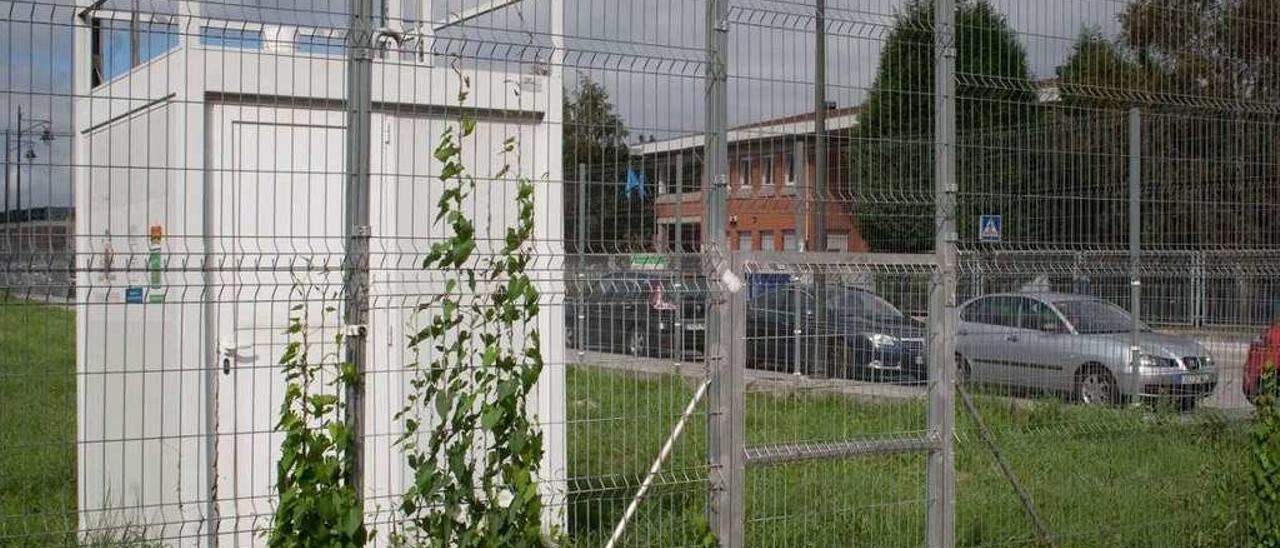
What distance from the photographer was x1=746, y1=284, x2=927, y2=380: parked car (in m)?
6.39

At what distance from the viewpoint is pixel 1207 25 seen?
334 inches

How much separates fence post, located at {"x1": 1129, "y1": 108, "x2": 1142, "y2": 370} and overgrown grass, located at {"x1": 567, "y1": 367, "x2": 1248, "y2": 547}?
0.42 metres

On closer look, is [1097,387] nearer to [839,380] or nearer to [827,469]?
[827,469]

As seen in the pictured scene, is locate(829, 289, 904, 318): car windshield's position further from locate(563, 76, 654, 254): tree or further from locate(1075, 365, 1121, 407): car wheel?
locate(1075, 365, 1121, 407): car wheel

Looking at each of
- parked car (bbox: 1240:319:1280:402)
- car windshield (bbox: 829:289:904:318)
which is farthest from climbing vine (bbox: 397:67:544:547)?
parked car (bbox: 1240:319:1280:402)

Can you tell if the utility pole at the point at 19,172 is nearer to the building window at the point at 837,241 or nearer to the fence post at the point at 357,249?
the fence post at the point at 357,249

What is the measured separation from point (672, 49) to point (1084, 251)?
2797 millimetres

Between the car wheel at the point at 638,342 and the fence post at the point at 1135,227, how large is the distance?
3168 millimetres

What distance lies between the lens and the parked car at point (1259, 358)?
334 inches

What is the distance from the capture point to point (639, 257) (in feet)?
19.7

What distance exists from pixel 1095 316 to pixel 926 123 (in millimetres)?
1520

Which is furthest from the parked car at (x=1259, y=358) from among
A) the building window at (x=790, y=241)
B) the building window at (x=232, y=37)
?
the building window at (x=232, y=37)

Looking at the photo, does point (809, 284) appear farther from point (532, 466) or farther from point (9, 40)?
point (9, 40)

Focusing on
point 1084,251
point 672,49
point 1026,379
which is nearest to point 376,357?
point 672,49
